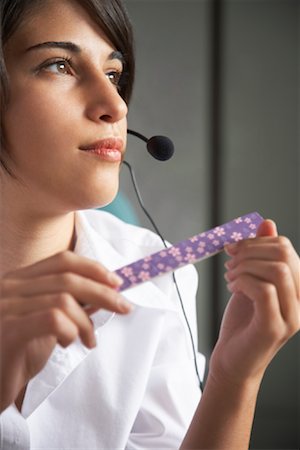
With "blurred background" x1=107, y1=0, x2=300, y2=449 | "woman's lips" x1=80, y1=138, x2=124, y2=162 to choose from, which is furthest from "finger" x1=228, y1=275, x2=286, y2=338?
"blurred background" x1=107, y1=0, x2=300, y2=449

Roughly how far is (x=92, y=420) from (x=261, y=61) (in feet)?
5.41

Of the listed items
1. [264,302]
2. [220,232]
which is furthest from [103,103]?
[264,302]

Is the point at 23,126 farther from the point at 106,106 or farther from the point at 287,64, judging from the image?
the point at 287,64

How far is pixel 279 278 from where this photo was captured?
0.77m

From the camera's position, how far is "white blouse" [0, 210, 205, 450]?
1.04 meters

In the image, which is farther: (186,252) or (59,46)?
(59,46)

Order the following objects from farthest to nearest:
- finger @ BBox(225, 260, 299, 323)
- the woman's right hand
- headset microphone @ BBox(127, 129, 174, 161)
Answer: headset microphone @ BBox(127, 129, 174, 161) → finger @ BBox(225, 260, 299, 323) → the woman's right hand

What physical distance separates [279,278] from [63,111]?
416mm

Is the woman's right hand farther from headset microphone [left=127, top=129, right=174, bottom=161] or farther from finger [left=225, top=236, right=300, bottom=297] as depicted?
headset microphone [left=127, top=129, right=174, bottom=161]

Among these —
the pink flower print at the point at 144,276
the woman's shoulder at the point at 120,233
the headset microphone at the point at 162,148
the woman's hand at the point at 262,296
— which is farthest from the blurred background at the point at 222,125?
the pink flower print at the point at 144,276

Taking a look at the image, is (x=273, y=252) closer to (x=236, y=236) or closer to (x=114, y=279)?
(x=236, y=236)

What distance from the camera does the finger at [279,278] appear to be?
77 centimetres

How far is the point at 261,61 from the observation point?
2.34m

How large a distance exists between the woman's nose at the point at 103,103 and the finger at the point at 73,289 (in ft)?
1.16
